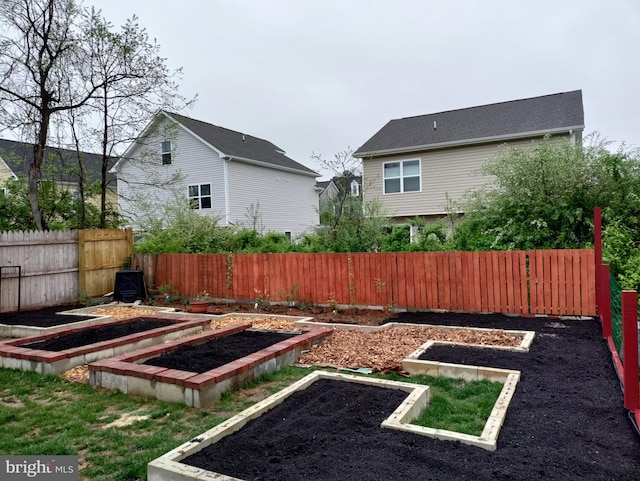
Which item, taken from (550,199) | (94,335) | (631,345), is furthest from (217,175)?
(631,345)

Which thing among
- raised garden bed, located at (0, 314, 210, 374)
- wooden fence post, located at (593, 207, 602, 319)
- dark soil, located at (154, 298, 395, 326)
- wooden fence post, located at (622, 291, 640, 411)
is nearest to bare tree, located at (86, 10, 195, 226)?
dark soil, located at (154, 298, 395, 326)

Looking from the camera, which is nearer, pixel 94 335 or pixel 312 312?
pixel 94 335

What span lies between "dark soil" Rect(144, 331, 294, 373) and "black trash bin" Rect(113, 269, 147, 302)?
5.11 m

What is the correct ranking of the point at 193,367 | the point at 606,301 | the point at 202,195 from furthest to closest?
1. the point at 202,195
2. the point at 606,301
3. the point at 193,367

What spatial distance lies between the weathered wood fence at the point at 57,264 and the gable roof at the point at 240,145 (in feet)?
25.7

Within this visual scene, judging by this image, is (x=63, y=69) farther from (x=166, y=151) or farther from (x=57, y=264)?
(x=166, y=151)

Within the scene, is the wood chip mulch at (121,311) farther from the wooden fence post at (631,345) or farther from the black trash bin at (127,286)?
the wooden fence post at (631,345)

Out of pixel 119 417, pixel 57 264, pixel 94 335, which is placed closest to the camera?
pixel 119 417

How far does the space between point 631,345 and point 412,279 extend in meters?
4.84

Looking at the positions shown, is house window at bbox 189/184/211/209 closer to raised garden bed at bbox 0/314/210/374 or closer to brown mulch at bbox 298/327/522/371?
raised garden bed at bbox 0/314/210/374

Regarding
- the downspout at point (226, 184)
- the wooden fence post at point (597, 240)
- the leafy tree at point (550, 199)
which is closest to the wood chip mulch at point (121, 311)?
the leafy tree at point (550, 199)

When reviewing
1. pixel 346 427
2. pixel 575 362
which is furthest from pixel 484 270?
pixel 346 427

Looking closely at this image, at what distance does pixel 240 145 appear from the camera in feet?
68.1

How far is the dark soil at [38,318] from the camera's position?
287 inches
